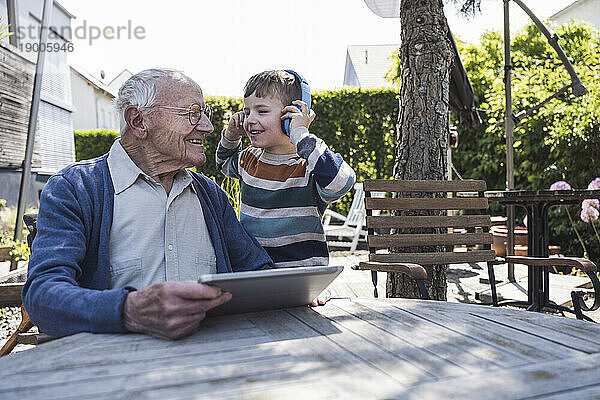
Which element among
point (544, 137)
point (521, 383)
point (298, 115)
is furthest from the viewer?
point (544, 137)

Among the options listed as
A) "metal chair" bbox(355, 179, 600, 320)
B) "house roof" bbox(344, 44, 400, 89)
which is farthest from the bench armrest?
"house roof" bbox(344, 44, 400, 89)

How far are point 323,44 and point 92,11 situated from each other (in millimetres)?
5203

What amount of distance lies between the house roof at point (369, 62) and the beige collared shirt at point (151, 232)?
19.9 meters

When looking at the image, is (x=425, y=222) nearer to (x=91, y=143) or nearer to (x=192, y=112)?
(x=192, y=112)

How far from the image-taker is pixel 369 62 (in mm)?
22500

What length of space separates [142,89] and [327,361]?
1.03 metres

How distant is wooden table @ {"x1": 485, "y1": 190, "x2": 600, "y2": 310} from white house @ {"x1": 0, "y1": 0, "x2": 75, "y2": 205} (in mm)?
8171

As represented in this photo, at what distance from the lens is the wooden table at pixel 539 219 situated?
10.8ft

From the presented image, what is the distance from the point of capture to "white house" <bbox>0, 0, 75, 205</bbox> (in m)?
8.93

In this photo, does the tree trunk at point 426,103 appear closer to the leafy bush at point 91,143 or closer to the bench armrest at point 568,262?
the bench armrest at point 568,262

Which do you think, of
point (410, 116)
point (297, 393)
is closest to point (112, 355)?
point (297, 393)

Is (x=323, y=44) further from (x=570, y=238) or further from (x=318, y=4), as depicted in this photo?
(x=570, y=238)

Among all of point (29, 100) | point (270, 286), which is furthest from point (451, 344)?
point (29, 100)

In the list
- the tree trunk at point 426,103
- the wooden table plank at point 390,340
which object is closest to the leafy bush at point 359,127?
the tree trunk at point 426,103
